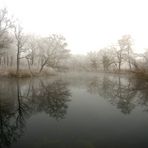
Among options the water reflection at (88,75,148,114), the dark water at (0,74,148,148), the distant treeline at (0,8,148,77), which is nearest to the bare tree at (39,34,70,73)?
the distant treeline at (0,8,148,77)

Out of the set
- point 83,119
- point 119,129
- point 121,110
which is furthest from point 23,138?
point 121,110

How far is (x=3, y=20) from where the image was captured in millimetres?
27984

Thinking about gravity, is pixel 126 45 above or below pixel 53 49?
above

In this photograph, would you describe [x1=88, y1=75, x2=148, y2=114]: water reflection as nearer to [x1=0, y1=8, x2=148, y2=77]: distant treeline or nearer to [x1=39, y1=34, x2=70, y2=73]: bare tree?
[x1=0, y1=8, x2=148, y2=77]: distant treeline

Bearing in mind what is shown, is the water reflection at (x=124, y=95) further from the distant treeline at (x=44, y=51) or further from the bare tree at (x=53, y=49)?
the bare tree at (x=53, y=49)

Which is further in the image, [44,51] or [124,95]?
[44,51]

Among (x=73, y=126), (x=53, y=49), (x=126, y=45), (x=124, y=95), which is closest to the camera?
(x=73, y=126)

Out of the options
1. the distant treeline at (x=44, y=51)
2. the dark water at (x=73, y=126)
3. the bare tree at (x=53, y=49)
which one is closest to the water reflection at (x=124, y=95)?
the dark water at (x=73, y=126)

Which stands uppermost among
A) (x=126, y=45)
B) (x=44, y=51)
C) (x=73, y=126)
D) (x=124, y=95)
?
(x=126, y=45)

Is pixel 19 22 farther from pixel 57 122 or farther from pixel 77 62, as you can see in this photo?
pixel 77 62

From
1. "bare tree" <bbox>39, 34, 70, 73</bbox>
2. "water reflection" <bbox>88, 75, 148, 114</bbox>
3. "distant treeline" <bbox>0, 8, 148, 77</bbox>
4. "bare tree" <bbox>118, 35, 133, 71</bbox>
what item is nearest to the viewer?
"water reflection" <bbox>88, 75, 148, 114</bbox>

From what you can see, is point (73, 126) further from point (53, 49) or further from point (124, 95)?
point (53, 49)

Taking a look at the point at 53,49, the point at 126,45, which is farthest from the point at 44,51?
the point at 126,45

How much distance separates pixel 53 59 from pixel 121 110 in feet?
97.0
